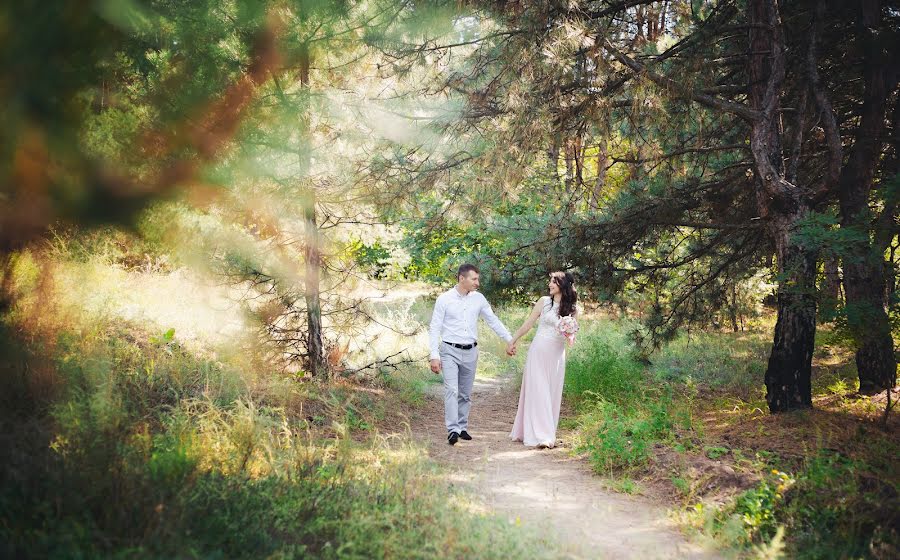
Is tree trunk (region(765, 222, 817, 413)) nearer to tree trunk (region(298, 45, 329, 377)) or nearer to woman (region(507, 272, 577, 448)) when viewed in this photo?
woman (region(507, 272, 577, 448))

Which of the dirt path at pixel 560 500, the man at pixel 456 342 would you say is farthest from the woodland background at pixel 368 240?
the man at pixel 456 342

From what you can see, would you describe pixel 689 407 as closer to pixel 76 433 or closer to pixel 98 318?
pixel 76 433

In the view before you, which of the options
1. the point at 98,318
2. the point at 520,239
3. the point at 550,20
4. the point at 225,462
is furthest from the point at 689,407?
the point at 98,318

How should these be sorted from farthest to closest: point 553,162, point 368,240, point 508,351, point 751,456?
point 553,162 < point 368,240 < point 508,351 < point 751,456

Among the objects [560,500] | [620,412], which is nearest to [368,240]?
[620,412]

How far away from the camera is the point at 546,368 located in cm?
767

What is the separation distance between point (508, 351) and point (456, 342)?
0.67 meters

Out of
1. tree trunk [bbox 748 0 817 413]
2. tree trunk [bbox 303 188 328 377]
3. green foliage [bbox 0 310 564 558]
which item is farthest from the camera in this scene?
tree trunk [bbox 303 188 328 377]

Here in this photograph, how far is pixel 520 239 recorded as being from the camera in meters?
8.90

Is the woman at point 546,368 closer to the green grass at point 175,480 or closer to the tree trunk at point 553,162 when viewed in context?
the tree trunk at point 553,162

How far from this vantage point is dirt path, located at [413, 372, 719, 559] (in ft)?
14.1

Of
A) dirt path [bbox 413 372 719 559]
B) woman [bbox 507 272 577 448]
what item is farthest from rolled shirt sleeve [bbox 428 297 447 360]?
dirt path [bbox 413 372 719 559]

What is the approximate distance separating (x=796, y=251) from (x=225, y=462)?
21.9 feet

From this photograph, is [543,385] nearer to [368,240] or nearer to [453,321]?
[453,321]
